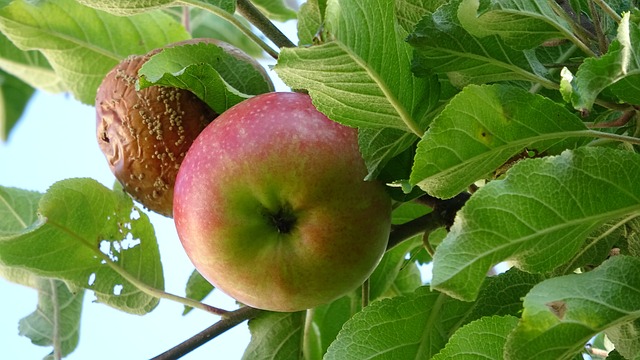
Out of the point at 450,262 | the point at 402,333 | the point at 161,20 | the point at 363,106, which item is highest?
the point at 161,20

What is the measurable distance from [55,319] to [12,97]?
1.00m

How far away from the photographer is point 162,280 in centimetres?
118


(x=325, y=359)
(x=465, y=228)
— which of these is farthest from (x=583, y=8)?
(x=325, y=359)

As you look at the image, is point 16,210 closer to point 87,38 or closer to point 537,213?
point 87,38

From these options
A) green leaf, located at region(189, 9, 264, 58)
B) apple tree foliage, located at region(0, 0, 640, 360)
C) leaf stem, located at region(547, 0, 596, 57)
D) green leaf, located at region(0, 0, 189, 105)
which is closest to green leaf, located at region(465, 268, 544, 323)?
apple tree foliage, located at region(0, 0, 640, 360)

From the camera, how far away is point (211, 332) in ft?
3.43

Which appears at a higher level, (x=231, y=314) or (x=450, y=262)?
(x=450, y=262)

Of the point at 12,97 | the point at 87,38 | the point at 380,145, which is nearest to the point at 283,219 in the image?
the point at 380,145

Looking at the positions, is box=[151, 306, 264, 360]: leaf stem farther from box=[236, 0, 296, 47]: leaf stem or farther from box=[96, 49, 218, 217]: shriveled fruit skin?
box=[236, 0, 296, 47]: leaf stem

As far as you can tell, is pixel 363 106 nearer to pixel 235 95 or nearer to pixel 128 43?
pixel 235 95

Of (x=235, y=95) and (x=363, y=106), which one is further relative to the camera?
(x=235, y=95)

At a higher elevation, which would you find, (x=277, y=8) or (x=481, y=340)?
(x=277, y=8)

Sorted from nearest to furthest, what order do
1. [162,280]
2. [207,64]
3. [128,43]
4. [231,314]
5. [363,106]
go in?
[363,106] → [207,64] → [231,314] → [162,280] → [128,43]

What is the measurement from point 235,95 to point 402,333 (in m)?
0.32
